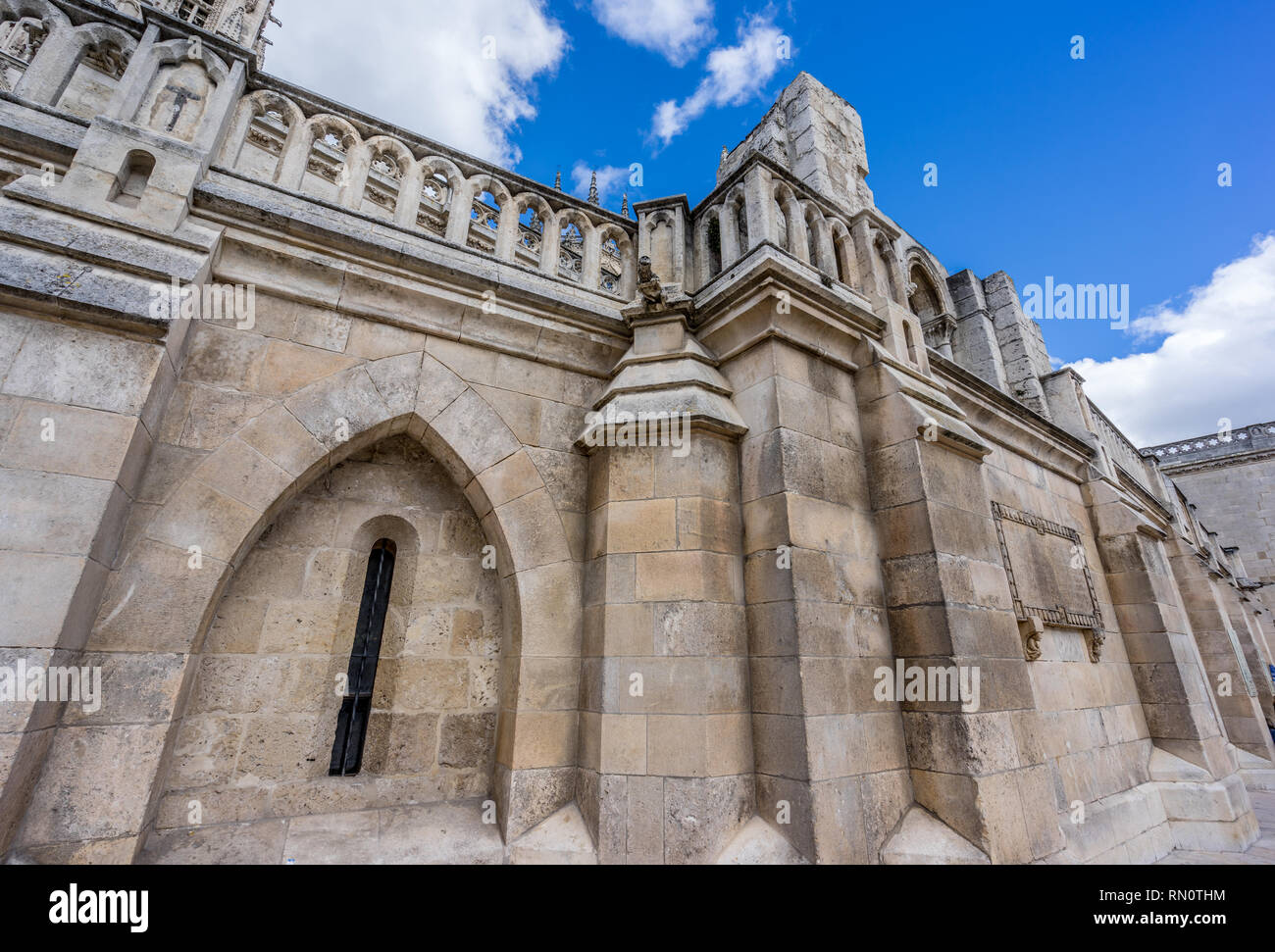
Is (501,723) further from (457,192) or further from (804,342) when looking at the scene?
(457,192)

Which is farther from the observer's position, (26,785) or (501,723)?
(501,723)

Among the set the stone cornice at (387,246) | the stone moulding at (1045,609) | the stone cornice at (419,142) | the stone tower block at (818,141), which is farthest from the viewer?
the stone tower block at (818,141)

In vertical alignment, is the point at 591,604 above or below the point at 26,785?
above

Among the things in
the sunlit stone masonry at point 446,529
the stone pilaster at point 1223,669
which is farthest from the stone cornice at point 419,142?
the stone pilaster at point 1223,669

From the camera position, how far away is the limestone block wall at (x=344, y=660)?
323cm

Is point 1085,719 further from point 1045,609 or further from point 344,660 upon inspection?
point 344,660

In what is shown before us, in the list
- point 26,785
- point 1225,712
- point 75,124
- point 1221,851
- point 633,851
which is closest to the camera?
point 26,785

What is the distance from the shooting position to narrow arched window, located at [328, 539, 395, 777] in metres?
3.57

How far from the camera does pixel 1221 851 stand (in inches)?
213

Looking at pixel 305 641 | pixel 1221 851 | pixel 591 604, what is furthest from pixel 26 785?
pixel 1221 851

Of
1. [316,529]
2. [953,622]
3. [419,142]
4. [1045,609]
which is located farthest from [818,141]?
[316,529]

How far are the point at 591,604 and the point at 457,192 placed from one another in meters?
3.38

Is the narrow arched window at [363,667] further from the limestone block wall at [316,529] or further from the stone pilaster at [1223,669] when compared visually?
the stone pilaster at [1223,669]

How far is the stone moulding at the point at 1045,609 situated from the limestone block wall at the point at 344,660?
4.39 metres
